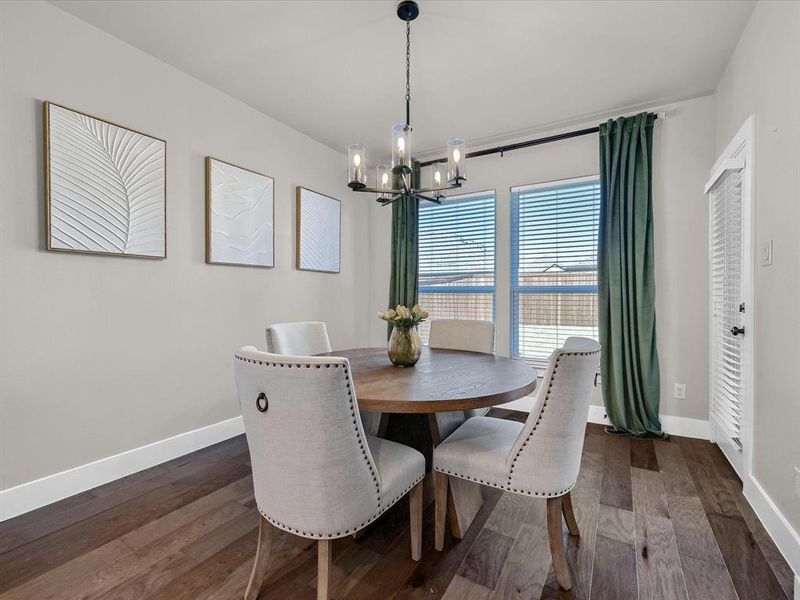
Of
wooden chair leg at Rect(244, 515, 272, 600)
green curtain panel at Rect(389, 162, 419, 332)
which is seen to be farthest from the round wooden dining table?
green curtain panel at Rect(389, 162, 419, 332)

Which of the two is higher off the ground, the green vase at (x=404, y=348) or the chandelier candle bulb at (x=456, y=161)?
the chandelier candle bulb at (x=456, y=161)

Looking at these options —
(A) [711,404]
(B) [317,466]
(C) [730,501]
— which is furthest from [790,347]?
(B) [317,466]

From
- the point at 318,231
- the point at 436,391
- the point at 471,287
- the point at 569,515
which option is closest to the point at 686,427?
the point at 569,515

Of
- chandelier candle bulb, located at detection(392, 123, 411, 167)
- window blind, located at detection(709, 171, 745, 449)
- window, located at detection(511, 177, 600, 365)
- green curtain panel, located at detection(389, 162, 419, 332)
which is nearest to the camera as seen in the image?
chandelier candle bulb, located at detection(392, 123, 411, 167)

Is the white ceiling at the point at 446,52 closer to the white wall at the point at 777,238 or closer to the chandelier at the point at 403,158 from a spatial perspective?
the chandelier at the point at 403,158

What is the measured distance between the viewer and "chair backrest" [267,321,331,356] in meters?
2.39

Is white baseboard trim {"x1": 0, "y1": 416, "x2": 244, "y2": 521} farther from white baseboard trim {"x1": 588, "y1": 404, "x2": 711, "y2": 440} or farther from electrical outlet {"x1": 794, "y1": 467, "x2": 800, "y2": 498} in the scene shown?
electrical outlet {"x1": 794, "y1": 467, "x2": 800, "y2": 498}

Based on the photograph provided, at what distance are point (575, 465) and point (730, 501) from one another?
1225 mm

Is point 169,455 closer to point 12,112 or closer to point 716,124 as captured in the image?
point 12,112

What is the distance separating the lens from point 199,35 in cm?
227

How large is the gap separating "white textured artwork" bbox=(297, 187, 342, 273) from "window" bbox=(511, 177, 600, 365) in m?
1.74

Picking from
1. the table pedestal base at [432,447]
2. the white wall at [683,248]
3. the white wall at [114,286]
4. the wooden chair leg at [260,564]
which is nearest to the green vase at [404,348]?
the table pedestal base at [432,447]

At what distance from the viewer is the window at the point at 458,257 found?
383cm

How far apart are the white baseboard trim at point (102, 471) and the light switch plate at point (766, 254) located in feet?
11.2
